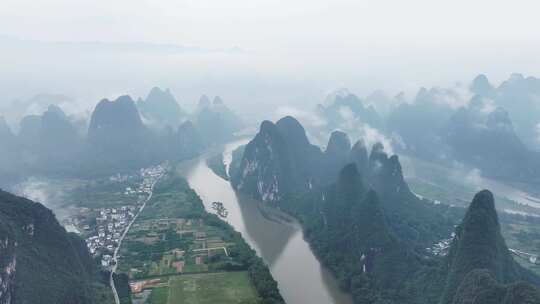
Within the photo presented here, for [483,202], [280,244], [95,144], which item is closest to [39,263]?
[280,244]

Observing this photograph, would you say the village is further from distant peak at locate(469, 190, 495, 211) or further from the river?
distant peak at locate(469, 190, 495, 211)

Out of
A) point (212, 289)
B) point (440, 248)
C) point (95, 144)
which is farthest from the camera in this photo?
point (95, 144)

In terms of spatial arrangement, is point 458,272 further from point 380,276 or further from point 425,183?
point 425,183

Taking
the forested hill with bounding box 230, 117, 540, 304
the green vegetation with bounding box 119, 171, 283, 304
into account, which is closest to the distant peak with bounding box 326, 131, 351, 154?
the forested hill with bounding box 230, 117, 540, 304

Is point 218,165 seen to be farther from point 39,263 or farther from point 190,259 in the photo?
point 39,263

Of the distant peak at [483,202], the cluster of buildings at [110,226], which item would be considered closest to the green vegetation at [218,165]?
the cluster of buildings at [110,226]

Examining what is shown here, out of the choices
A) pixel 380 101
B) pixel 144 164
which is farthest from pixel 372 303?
pixel 380 101
